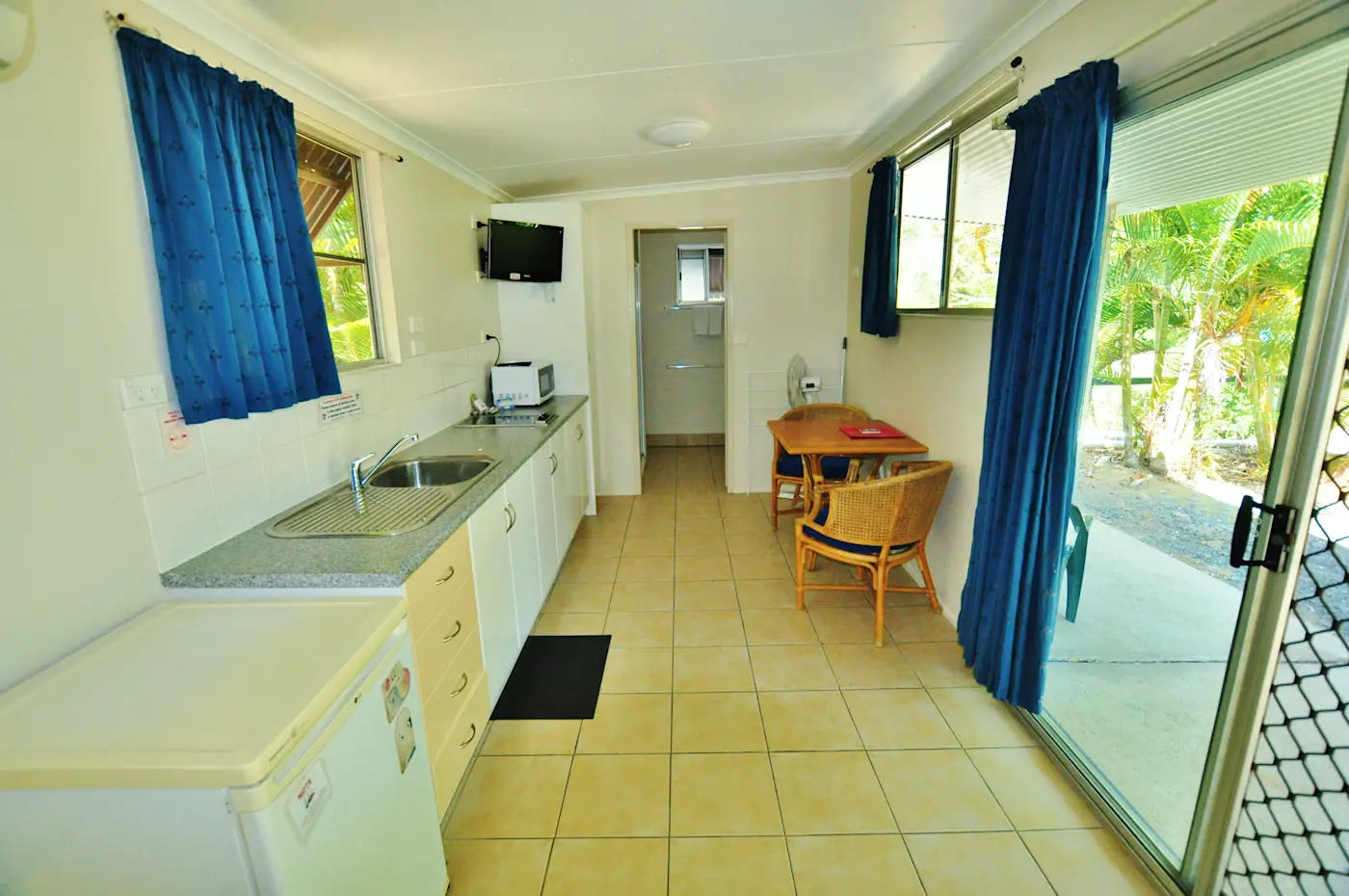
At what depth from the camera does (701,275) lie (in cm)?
604

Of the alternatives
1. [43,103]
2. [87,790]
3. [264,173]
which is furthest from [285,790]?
[264,173]

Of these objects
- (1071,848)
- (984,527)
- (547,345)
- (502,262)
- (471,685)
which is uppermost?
(502,262)

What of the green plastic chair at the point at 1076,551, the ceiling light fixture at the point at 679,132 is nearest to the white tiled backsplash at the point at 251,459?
the ceiling light fixture at the point at 679,132

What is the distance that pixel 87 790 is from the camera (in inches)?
35.3

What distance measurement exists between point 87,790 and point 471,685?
1.08 meters

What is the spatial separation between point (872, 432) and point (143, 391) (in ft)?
10.2

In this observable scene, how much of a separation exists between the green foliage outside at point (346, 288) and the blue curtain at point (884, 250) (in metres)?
2.72

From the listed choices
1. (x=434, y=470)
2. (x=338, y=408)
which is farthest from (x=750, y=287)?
(x=338, y=408)

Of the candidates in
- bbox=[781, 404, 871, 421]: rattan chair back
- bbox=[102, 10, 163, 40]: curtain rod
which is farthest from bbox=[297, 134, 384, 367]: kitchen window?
bbox=[781, 404, 871, 421]: rattan chair back

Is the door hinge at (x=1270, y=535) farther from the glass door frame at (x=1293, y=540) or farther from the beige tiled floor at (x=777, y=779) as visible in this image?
the beige tiled floor at (x=777, y=779)

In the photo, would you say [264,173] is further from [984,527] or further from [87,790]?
[984,527]

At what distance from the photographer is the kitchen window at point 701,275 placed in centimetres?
595

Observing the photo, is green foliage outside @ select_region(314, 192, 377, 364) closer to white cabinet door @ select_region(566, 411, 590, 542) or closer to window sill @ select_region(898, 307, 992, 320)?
white cabinet door @ select_region(566, 411, 590, 542)

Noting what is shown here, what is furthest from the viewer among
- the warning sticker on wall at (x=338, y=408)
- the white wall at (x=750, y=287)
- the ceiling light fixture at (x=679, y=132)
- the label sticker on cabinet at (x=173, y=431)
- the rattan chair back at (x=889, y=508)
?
the white wall at (x=750, y=287)
